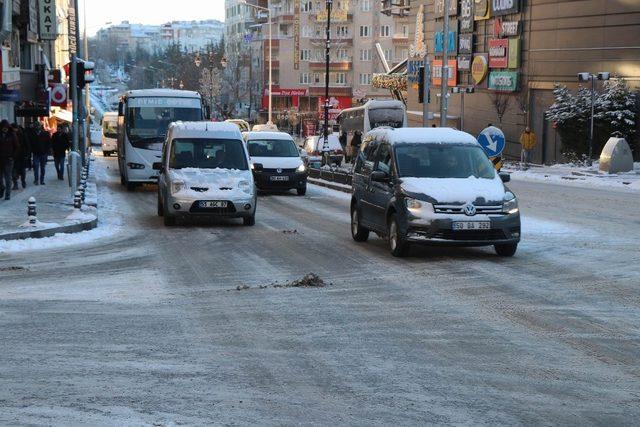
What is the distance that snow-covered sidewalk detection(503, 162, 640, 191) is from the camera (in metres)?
33.7

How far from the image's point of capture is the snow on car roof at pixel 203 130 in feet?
69.8

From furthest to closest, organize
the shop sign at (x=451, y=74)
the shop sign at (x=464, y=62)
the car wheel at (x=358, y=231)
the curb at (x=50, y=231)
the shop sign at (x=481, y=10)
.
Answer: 1. the shop sign at (x=451, y=74)
2. the shop sign at (x=464, y=62)
3. the shop sign at (x=481, y=10)
4. the car wheel at (x=358, y=231)
5. the curb at (x=50, y=231)

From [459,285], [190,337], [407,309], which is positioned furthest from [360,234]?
[190,337]

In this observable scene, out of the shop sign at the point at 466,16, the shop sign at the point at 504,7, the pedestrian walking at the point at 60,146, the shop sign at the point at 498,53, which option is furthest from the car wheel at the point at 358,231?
the shop sign at the point at 466,16

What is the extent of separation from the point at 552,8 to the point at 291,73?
199 ft

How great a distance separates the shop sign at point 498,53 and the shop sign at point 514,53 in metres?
0.51

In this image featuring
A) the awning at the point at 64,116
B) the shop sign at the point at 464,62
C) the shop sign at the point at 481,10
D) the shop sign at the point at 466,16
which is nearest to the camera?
the awning at the point at 64,116

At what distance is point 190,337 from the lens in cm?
898

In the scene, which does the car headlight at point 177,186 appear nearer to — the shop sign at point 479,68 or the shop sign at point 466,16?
the shop sign at point 479,68

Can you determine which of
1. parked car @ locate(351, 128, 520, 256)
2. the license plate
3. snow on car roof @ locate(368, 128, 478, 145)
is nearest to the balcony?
the license plate

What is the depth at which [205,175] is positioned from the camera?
20.0 m

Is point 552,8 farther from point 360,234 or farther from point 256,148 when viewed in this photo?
point 360,234

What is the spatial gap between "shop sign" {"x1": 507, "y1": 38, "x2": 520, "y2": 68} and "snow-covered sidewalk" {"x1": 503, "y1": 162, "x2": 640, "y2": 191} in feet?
44.4

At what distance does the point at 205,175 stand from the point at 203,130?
1738 millimetres
